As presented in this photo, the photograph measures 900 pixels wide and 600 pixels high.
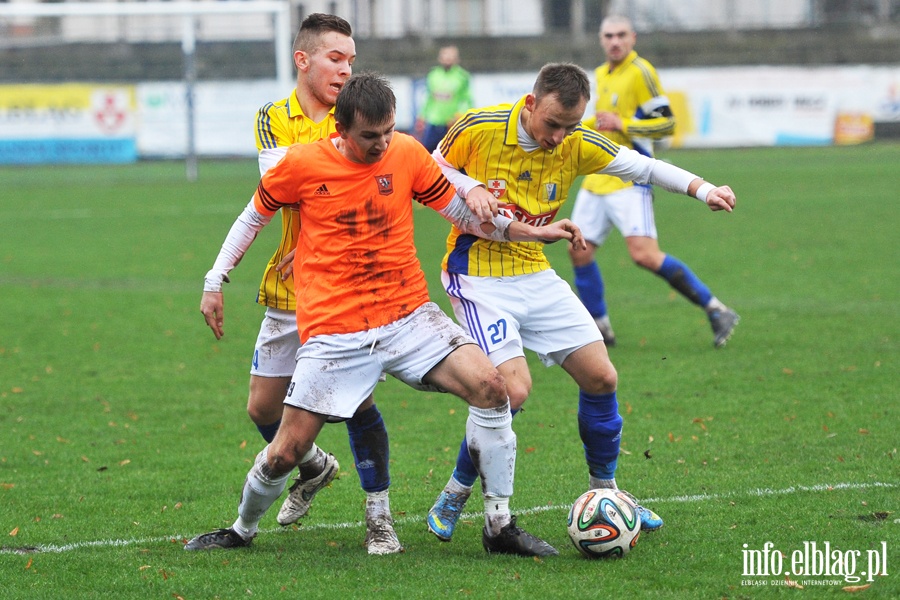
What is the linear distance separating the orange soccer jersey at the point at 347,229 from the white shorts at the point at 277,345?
1.52ft

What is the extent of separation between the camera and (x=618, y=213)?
9188mm

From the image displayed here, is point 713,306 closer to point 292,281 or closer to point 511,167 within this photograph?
point 511,167

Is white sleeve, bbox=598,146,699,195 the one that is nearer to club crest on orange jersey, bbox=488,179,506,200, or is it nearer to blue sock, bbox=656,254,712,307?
club crest on orange jersey, bbox=488,179,506,200

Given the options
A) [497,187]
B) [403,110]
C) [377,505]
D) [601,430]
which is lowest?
[377,505]

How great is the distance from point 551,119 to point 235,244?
137 centimetres

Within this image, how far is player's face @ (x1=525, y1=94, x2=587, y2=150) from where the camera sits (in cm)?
470

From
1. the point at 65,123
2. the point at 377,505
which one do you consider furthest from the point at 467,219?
the point at 65,123

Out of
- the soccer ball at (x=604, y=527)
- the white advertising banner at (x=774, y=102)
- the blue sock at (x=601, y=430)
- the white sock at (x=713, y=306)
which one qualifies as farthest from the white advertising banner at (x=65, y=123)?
the soccer ball at (x=604, y=527)

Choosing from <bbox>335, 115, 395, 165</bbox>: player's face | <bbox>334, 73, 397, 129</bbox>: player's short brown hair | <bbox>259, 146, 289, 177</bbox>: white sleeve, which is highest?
<bbox>334, 73, 397, 129</bbox>: player's short brown hair

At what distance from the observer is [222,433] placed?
693 cm

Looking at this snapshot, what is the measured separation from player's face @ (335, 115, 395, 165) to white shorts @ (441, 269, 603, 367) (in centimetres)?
88

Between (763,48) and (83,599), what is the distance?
33.1 m

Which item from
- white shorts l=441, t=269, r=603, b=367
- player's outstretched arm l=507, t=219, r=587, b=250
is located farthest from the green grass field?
player's outstretched arm l=507, t=219, r=587, b=250

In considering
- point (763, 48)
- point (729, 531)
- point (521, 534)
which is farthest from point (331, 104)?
point (763, 48)
